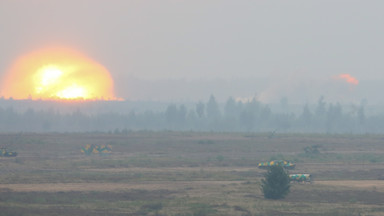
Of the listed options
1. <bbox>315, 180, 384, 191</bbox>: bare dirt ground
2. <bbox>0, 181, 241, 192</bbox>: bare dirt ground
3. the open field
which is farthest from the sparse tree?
<bbox>315, 180, 384, 191</bbox>: bare dirt ground

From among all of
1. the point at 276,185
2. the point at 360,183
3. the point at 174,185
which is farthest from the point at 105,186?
the point at 360,183

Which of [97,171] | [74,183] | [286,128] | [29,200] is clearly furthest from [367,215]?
[286,128]

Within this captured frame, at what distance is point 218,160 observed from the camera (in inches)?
2625

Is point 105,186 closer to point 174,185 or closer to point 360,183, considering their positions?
point 174,185

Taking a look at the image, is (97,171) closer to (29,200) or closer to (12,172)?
(12,172)

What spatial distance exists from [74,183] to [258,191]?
13.8 meters

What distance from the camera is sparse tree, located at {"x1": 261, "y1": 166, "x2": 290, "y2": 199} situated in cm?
3627

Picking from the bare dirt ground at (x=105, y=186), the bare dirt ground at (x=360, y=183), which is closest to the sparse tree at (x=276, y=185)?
the bare dirt ground at (x=105, y=186)

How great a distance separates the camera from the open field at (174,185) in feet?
105

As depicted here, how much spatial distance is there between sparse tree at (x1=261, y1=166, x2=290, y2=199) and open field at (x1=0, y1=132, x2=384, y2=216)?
1.76 ft

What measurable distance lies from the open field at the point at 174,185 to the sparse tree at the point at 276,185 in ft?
1.76

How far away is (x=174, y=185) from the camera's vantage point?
42.6m

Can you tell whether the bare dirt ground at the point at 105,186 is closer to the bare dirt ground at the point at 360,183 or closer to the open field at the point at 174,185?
the open field at the point at 174,185

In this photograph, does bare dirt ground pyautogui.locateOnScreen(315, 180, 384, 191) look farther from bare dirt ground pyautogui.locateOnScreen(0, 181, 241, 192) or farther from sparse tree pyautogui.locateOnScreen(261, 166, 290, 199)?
sparse tree pyautogui.locateOnScreen(261, 166, 290, 199)
